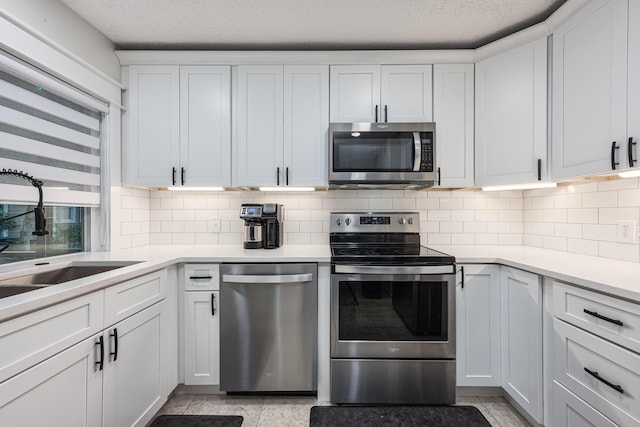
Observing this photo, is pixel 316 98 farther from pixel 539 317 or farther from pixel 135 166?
pixel 539 317

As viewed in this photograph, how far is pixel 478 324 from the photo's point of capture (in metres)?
1.88

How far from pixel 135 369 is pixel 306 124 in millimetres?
1760

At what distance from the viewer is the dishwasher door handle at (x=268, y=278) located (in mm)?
1839

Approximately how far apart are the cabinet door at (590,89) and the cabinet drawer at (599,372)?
809 mm

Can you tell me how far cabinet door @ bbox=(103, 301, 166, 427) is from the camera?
1.32m

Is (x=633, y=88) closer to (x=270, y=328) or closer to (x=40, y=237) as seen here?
(x=270, y=328)

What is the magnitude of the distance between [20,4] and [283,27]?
A: 1339 mm

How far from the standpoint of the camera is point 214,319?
1896mm

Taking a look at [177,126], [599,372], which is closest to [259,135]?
[177,126]

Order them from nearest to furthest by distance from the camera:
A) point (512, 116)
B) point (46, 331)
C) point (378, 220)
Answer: point (46, 331), point (512, 116), point (378, 220)

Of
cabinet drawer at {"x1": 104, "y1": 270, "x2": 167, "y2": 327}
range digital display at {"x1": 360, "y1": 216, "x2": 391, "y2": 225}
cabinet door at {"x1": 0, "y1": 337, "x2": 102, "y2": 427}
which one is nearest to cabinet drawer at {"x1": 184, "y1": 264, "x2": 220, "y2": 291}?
cabinet drawer at {"x1": 104, "y1": 270, "x2": 167, "y2": 327}

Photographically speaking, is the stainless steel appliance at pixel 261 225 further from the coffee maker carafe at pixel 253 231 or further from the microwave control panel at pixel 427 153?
the microwave control panel at pixel 427 153

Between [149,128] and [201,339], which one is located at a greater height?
[149,128]

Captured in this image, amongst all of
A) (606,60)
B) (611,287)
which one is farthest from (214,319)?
(606,60)
